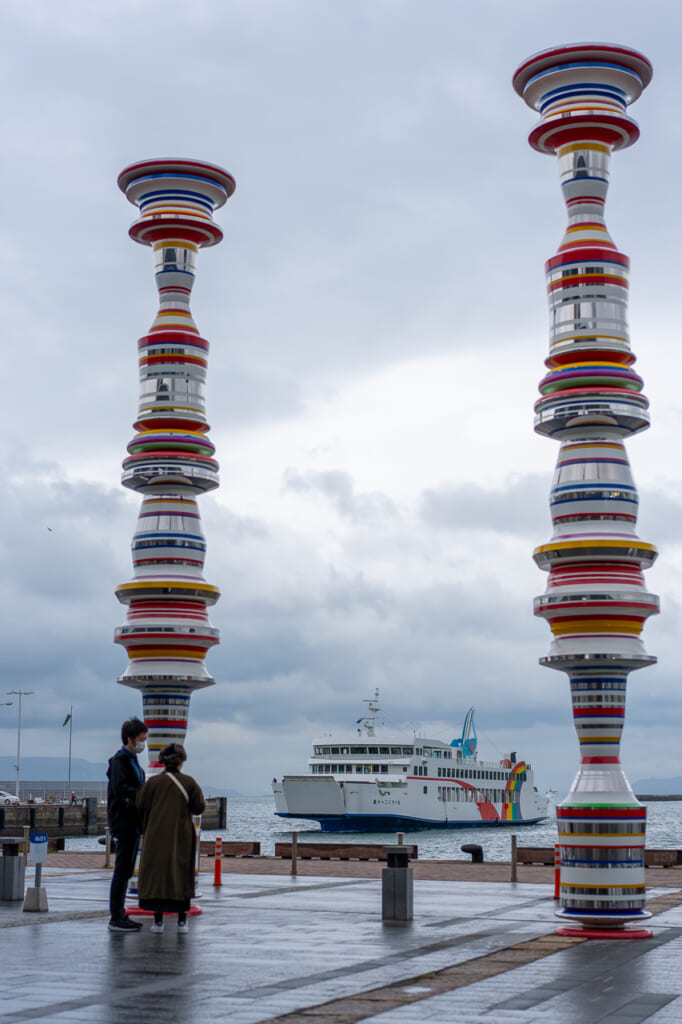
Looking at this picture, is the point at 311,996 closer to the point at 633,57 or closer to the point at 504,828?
the point at 633,57

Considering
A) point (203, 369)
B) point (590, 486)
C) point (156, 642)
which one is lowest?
point (156, 642)

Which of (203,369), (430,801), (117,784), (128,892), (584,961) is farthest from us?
(430,801)

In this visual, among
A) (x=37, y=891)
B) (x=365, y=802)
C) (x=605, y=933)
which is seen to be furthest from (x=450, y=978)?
(x=365, y=802)

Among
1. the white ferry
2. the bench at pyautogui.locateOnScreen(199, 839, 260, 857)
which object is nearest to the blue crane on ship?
the white ferry

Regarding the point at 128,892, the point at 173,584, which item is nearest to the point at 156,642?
the point at 173,584

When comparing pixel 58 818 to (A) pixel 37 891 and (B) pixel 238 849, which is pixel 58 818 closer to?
(B) pixel 238 849

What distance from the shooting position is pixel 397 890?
15.9m

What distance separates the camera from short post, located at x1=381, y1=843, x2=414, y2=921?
15.8m

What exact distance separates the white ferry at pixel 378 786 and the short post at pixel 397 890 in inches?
2692

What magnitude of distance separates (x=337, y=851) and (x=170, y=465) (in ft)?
57.2

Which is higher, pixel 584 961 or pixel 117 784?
pixel 117 784

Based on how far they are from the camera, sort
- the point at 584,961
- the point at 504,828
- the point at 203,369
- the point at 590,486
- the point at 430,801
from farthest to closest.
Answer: the point at 504,828, the point at 430,801, the point at 203,369, the point at 590,486, the point at 584,961

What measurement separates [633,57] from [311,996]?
40.1 feet

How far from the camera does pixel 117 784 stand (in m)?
15.0
